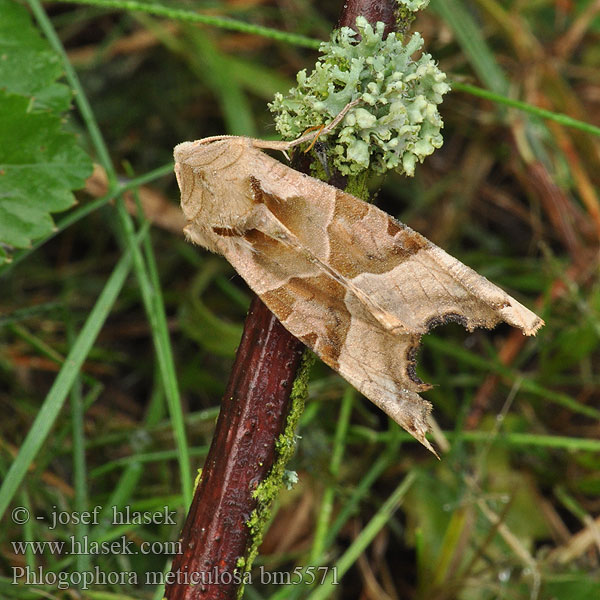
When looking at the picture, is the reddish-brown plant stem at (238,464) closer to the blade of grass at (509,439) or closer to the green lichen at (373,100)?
the green lichen at (373,100)

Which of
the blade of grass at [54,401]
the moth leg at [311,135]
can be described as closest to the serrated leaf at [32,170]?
the blade of grass at [54,401]

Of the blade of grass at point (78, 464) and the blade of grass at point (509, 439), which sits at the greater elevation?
the blade of grass at point (509, 439)

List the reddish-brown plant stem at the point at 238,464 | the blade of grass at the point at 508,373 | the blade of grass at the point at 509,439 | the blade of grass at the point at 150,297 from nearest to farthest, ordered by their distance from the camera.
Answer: the reddish-brown plant stem at the point at 238,464, the blade of grass at the point at 150,297, the blade of grass at the point at 509,439, the blade of grass at the point at 508,373

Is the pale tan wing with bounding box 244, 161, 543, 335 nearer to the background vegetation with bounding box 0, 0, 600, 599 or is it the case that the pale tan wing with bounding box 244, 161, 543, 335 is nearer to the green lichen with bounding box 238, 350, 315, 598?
the green lichen with bounding box 238, 350, 315, 598

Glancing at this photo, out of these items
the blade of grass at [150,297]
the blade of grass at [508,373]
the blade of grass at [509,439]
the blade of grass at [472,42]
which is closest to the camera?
the blade of grass at [150,297]

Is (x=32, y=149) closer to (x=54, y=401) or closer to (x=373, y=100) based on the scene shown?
(x=54, y=401)

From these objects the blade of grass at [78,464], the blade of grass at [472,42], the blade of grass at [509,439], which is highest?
the blade of grass at [472,42]

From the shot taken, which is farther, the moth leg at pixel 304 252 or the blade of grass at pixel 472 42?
the blade of grass at pixel 472 42

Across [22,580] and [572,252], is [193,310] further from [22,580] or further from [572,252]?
[572,252]

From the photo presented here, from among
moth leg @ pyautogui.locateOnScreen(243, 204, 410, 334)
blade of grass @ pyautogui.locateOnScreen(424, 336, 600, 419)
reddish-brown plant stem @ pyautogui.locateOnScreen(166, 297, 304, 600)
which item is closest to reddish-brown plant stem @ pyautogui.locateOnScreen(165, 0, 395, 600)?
reddish-brown plant stem @ pyautogui.locateOnScreen(166, 297, 304, 600)
